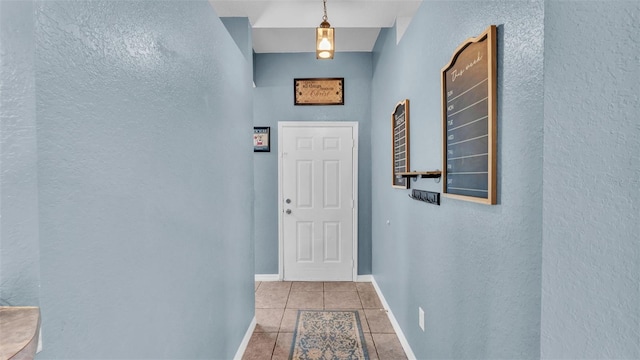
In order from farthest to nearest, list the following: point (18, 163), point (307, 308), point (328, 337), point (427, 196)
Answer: point (307, 308)
point (328, 337)
point (427, 196)
point (18, 163)

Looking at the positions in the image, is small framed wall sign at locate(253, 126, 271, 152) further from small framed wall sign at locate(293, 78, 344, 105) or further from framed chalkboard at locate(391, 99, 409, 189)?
framed chalkboard at locate(391, 99, 409, 189)

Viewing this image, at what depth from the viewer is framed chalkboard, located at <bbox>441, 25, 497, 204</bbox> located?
1.05 meters

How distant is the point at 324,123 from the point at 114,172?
9.47ft

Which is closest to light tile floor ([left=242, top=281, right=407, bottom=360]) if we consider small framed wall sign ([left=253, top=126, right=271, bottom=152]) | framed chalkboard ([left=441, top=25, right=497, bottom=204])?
framed chalkboard ([left=441, top=25, right=497, bottom=204])

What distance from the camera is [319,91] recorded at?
3598 millimetres

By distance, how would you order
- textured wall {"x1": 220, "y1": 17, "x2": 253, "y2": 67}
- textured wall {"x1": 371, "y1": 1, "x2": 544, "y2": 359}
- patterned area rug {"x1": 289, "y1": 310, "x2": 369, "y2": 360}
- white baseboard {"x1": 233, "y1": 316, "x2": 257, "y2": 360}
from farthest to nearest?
textured wall {"x1": 220, "y1": 17, "x2": 253, "y2": 67}
patterned area rug {"x1": 289, "y1": 310, "x2": 369, "y2": 360}
white baseboard {"x1": 233, "y1": 316, "x2": 257, "y2": 360}
textured wall {"x1": 371, "y1": 1, "x2": 544, "y2": 359}

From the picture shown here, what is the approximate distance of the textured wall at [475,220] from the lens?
888 millimetres

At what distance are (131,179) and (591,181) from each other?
3.90 ft

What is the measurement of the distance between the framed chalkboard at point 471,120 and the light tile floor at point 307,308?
1.50 meters

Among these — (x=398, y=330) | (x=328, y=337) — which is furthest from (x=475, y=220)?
(x=328, y=337)

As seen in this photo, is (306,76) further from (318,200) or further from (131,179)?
(131,179)

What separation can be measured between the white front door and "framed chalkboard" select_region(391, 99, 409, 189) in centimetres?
111

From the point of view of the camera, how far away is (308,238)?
367 cm

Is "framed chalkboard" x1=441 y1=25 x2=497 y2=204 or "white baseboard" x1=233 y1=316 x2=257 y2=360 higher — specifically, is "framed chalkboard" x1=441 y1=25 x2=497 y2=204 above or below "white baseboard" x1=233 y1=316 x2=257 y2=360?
above
